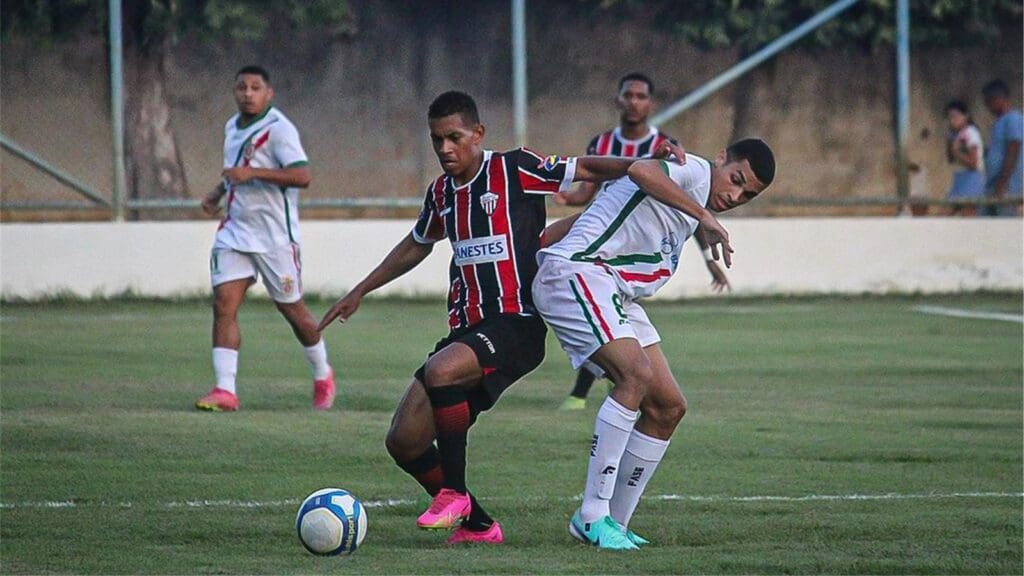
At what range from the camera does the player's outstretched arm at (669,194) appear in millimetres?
7137

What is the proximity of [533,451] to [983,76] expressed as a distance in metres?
14.7

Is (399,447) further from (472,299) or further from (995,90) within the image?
(995,90)

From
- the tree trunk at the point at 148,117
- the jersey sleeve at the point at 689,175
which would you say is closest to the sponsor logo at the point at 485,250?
the jersey sleeve at the point at 689,175

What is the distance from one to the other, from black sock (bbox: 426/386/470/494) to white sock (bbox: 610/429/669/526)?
0.63 metres

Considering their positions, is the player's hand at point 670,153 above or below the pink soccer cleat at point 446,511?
above

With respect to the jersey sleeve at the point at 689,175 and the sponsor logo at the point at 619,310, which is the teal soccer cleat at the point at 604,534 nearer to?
the sponsor logo at the point at 619,310

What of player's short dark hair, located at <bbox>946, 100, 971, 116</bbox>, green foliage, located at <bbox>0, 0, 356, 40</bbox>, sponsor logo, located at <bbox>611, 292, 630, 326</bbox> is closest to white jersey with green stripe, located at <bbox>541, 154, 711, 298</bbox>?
sponsor logo, located at <bbox>611, 292, 630, 326</bbox>

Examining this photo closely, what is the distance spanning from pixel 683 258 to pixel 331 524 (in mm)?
14081

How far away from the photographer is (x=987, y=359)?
14.9m

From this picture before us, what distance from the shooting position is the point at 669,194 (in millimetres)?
7219

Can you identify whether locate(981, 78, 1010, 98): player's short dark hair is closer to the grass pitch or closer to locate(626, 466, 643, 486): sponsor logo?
the grass pitch

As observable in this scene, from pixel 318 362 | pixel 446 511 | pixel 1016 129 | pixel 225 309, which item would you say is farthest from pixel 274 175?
pixel 1016 129

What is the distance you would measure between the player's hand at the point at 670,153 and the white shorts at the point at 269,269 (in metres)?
4.67

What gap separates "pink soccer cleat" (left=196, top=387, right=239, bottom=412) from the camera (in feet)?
37.2
